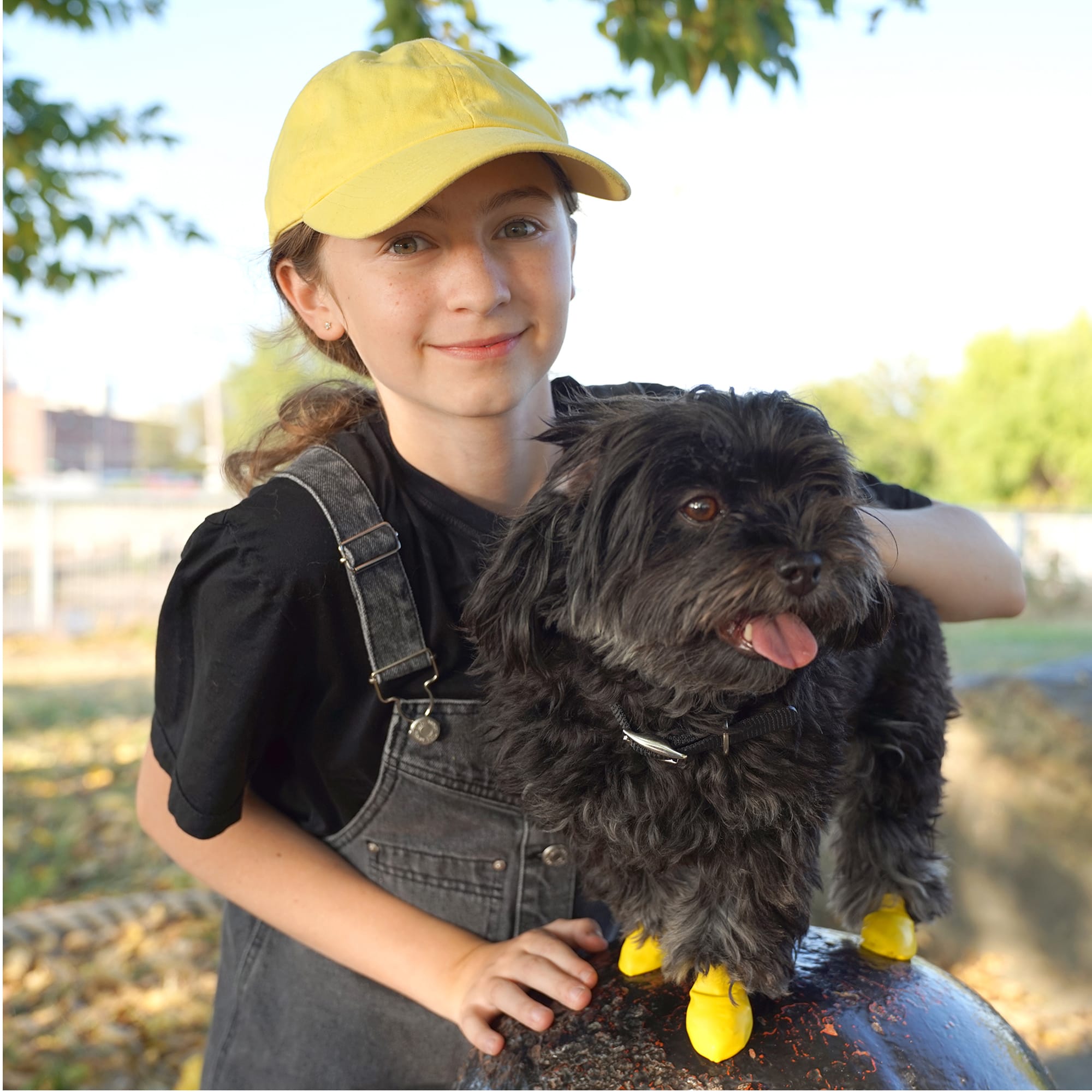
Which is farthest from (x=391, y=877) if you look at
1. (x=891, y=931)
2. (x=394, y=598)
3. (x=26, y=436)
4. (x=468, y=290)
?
(x=26, y=436)

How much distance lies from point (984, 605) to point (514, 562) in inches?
46.4

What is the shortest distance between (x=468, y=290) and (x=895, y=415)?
135ft

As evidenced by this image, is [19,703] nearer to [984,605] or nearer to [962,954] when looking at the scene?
[962,954]

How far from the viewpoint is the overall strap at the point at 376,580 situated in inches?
78.0

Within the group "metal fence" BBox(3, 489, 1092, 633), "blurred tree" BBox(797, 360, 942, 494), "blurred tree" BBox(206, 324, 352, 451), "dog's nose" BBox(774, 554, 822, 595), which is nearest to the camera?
"dog's nose" BBox(774, 554, 822, 595)

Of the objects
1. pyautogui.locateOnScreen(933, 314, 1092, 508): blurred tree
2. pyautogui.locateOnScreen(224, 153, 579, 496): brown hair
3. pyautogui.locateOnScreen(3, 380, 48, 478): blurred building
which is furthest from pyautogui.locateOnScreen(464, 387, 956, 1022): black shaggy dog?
pyautogui.locateOnScreen(933, 314, 1092, 508): blurred tree

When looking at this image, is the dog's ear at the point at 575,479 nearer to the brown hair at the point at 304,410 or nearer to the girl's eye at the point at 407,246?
the girl's eye at the point at 407,246

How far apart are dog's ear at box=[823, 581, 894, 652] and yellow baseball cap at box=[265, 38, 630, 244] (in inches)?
39.7

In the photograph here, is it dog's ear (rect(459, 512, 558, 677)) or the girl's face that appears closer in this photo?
dog's ear (rect(459, 512, 558, 677))

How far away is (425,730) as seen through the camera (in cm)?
207

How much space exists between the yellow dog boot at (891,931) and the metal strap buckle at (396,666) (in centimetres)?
103

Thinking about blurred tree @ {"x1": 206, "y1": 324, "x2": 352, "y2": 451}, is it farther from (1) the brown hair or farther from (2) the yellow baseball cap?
(2) the yellow baseball cap

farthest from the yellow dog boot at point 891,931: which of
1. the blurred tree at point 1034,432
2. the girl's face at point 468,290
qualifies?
the blurred tree at point 1034,432

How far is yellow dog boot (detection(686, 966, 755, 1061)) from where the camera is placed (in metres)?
1.71
